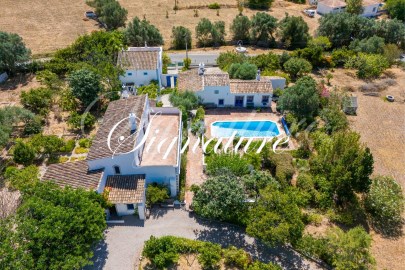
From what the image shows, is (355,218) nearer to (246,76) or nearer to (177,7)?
(246,76)

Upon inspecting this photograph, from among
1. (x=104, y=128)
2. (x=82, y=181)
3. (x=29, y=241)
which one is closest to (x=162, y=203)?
(x=82, y=181)

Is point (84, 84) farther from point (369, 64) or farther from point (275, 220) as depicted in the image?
point (369, 64)

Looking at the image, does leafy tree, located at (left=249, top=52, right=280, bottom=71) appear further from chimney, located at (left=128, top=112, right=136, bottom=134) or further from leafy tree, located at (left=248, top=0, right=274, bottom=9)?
leafy tree, located at (left=248, top=0, right=274, bottom=9)

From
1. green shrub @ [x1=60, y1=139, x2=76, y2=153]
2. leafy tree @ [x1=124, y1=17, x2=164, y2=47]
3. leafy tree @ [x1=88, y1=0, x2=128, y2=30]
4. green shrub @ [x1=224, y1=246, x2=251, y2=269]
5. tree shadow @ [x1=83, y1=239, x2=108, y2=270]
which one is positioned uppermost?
leafy tree @ [x1=88, y1=0, x2=128, y2=30]

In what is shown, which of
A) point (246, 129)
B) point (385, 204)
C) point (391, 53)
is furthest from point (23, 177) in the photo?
point (391, 53)

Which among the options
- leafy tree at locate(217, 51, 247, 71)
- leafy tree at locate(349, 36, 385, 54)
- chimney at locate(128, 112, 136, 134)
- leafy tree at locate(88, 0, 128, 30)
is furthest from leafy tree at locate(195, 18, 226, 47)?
chimney at locate(128, 112, 136, 134)
